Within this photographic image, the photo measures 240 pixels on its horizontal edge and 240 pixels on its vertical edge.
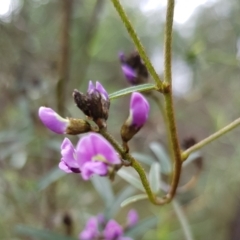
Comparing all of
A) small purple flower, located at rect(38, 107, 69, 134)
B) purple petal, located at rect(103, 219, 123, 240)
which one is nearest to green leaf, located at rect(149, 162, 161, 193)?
purple petal, located at rect(103, 219, 123, 240)

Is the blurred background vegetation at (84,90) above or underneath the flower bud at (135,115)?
underneath

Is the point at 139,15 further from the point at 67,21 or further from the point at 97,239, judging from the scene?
the point at 97,239

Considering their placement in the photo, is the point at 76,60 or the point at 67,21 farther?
the point at 76,60

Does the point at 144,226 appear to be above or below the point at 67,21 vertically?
below

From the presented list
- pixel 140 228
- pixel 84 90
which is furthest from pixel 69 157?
pixel 84 90

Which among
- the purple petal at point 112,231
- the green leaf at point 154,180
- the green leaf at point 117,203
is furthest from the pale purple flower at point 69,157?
the green leaf at point 117,203

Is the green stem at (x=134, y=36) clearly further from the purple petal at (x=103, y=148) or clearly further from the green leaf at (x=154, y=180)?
the green leaf at (x=154, y=180)

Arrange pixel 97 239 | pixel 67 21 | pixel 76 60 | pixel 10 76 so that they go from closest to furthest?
pixel 97 239
pixel 67 21
pixel 10 76
pixel 76 60

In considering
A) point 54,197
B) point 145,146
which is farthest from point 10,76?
point 145,146
